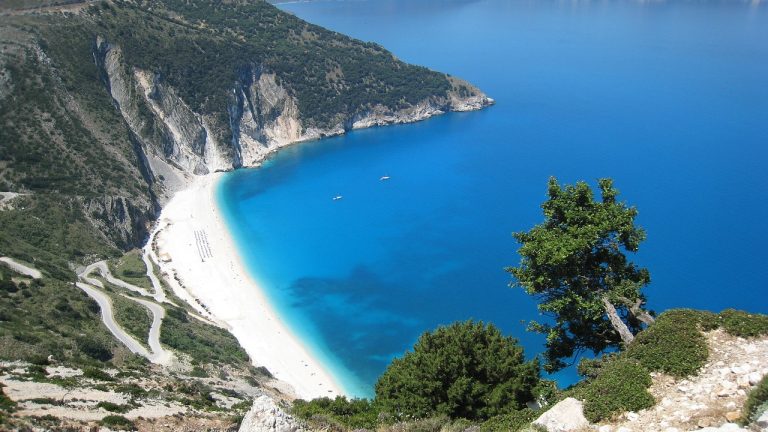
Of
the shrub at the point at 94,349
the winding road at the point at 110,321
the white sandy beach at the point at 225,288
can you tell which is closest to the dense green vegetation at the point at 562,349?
the shrub at the point at 94,349

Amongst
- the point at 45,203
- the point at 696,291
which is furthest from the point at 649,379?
the point at 45,203

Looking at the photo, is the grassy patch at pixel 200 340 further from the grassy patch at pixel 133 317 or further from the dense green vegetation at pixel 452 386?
the dense green vegetation at pixel 452 386

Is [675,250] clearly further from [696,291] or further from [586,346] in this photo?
[586,346]

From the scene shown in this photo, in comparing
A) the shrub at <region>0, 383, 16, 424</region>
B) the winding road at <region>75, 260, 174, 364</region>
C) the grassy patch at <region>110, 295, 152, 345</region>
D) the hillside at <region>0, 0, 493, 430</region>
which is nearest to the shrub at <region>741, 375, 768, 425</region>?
the hillside at <region>0, 0, 493, 430</region>

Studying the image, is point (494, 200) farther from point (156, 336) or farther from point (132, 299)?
point (156, 336)

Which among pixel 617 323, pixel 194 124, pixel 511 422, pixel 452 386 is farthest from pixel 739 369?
pixel 194 124

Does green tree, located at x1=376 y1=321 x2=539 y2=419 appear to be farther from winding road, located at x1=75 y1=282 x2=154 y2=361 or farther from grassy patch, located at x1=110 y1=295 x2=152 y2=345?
grassy patch, located at x1=110 y1=295 x2=152 y2=345
